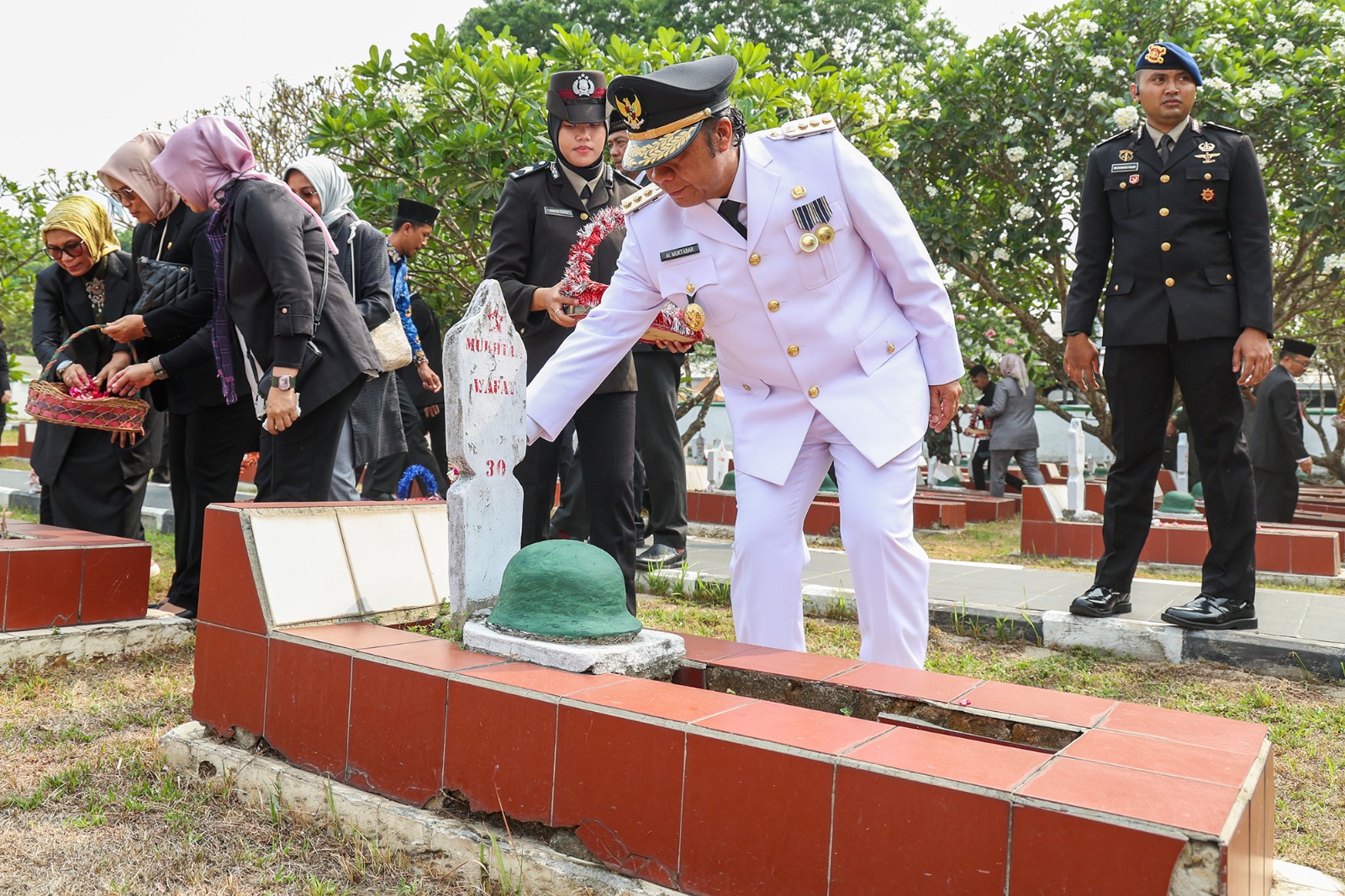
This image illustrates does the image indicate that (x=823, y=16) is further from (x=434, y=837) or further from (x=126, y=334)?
(x=434, y=837)

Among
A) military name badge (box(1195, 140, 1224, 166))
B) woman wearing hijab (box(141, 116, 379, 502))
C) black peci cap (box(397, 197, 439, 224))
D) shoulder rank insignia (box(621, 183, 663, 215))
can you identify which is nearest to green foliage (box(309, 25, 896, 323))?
black peci cap (box(397, 197, 439, 224))

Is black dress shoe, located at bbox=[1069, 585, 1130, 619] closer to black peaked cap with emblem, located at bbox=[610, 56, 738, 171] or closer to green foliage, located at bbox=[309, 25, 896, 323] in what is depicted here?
black peaked cap with emblem, located at bbox=[610, 56, 738, 171]

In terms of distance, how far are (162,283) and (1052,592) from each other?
4.39 m

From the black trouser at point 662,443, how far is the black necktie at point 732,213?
2.83 m

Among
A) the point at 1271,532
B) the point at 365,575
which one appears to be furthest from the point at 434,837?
the point at 1271,532

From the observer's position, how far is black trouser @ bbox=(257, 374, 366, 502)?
12.2ft

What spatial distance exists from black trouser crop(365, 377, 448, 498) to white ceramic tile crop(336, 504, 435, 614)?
314 centimetres

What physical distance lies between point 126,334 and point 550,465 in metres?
2.03

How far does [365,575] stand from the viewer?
309cm

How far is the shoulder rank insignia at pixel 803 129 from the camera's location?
291 cm

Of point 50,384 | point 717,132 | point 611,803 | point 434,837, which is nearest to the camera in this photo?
point 611,803

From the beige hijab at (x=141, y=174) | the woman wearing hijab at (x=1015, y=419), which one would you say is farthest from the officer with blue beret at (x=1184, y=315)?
the woman wearing hijab at (x=1015, y=419)

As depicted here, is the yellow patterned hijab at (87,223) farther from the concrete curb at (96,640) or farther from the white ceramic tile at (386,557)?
the white ceramic tile at (386,557)

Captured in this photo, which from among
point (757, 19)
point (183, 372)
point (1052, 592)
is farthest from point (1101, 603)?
point (757, 19)
